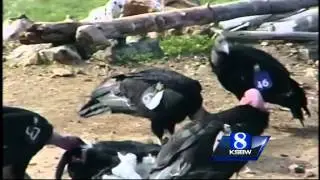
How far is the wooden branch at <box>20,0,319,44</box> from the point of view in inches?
281

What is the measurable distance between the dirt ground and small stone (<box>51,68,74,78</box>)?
1.9 inches

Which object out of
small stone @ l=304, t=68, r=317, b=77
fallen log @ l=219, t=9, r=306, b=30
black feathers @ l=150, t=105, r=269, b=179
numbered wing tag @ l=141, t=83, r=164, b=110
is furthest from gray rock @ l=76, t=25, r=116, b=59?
black feathers @ l=150, t=105, r=269, b=179

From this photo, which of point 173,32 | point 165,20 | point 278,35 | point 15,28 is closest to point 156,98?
point 278,35

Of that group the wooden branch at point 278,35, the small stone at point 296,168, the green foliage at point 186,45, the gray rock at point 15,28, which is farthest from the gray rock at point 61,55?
the small stone at point 296,168

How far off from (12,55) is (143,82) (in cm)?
263

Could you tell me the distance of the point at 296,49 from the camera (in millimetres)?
7148

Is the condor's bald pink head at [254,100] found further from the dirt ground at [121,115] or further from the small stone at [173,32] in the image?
the small stone at [173,32]

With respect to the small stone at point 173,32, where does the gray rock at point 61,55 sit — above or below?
above

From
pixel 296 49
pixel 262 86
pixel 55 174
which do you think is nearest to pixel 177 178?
pixel 55 174

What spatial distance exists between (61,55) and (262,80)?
2.43 metres

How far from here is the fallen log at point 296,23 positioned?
23.1ft

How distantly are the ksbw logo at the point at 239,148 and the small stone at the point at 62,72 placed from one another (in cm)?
239

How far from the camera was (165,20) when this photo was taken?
731 centimetres

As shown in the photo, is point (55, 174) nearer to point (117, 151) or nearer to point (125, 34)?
point (117, 151)
